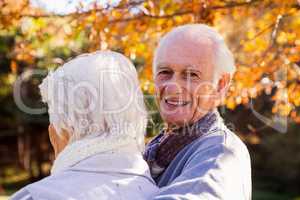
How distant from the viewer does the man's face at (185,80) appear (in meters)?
2.23

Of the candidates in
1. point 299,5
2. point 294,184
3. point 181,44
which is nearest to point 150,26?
point 299,5

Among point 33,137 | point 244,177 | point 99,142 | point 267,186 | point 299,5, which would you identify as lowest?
point 267,186

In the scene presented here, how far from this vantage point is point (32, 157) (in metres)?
17.0

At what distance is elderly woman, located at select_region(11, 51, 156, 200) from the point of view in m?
1.66

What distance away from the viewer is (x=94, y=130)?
171 centimetres

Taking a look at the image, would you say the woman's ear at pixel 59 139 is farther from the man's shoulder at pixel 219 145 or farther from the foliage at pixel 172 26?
the foliage at pixel 172 26

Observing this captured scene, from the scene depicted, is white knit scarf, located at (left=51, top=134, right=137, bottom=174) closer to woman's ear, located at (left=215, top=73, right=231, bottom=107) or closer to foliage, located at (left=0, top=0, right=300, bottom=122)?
woman's ear, located at (left=215, top=73, right=231, bottom=107)

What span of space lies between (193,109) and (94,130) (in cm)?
71

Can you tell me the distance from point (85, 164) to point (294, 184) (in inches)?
567

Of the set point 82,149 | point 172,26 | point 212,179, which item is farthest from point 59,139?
point 172,26

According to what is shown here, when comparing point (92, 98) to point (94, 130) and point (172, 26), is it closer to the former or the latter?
point (94, 130)

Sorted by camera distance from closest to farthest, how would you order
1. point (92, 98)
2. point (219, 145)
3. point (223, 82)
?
point (92, 98), point (219, 145), point (223, 82)

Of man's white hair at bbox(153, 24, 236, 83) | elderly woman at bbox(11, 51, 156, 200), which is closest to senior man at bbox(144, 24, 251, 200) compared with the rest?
man's white hair at bbox(153, 24, 236, 83)

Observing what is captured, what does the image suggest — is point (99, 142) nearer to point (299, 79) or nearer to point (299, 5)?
point (299, 5)
